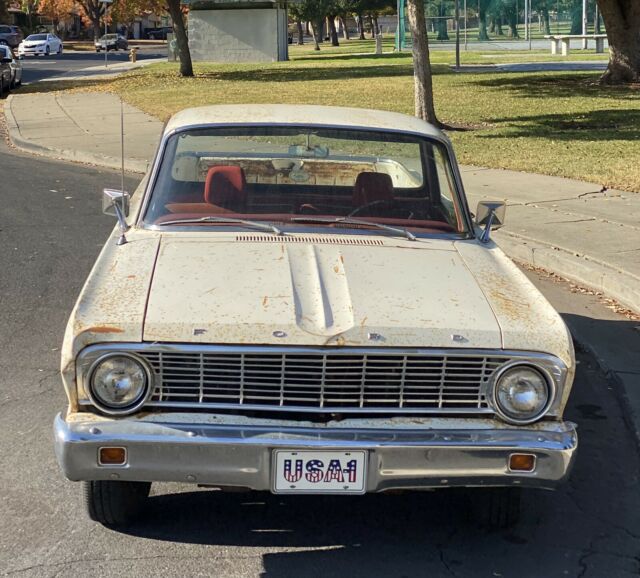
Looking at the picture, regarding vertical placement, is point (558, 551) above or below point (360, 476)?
below

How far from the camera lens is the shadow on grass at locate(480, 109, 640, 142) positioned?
17.2m

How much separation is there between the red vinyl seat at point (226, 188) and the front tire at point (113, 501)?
1.56 m

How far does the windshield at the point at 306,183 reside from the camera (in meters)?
5.06

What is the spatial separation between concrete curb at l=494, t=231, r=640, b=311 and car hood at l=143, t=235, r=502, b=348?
3.67 metres

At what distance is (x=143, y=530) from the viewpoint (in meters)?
4.21

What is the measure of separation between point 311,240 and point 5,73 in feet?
85.3

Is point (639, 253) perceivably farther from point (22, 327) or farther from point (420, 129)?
point (22, 327)

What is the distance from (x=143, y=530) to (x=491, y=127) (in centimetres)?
1546

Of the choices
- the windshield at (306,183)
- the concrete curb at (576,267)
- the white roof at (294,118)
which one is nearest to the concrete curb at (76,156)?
the concrete curb at (576,267)

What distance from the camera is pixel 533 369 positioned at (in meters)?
3.85

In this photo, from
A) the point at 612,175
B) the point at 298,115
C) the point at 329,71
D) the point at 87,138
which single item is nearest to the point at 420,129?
the point at 298,115

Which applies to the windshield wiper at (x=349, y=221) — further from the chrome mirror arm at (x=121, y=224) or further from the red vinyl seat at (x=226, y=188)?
the chrome mirror arm at (x=121, y=224)

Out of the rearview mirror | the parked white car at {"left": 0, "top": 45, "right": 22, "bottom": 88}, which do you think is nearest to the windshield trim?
the rearview mirror

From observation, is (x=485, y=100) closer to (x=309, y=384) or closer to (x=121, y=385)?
(x=309, y=384)
